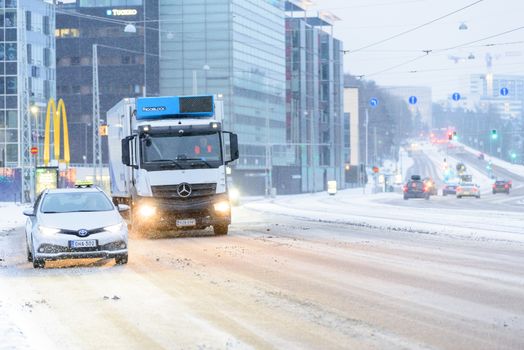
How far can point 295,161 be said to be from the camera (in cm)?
12800

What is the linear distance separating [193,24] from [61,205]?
91947mm

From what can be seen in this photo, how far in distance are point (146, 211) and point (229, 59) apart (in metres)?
85.7

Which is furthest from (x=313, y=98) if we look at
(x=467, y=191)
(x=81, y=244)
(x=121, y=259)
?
(x=81, y=244)

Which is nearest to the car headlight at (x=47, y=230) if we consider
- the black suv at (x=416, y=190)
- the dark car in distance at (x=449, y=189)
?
the black suv at (x=416, y=190)

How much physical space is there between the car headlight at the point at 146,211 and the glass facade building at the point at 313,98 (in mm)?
98241

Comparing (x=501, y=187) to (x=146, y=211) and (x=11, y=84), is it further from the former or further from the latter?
(x=146, y=211)

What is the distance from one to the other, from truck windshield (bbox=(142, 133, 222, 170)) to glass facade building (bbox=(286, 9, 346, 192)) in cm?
9792

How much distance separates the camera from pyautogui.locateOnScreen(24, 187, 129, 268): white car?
58.6 ft

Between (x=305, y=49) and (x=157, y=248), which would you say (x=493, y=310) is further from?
(x=305, y=49)

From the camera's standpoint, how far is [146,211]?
25.9 metres

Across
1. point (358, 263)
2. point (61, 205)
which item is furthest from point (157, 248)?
point (358, 263)

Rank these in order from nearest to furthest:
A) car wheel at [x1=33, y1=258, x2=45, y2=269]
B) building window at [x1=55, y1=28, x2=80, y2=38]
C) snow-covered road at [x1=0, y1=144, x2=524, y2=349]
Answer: snow-covered road at [x1=0, y1=144, x2=524, y2=349] → car wheel at [x1=33, y1=258, x2=45, y2=269] → building window at [x1=55, y1=28, x2=80, y2=38]

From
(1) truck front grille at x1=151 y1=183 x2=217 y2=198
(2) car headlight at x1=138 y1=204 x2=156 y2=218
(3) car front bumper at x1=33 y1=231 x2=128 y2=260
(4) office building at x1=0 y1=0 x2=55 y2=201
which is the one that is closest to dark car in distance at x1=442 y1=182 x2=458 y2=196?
(4) office building at x1=0 y1=0 x2=55 y2=201

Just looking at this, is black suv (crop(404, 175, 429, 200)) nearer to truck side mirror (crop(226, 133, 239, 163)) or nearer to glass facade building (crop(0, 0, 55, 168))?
glass facade building (crop(0, 0, 55, 168))
